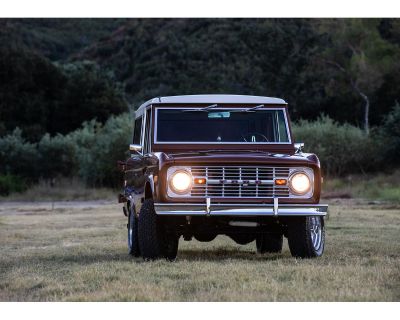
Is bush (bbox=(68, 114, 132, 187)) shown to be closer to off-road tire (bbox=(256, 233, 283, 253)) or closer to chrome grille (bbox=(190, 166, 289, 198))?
off-road tire (bbox=(256, 233, 283, 253))

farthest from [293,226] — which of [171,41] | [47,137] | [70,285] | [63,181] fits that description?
[171,41]

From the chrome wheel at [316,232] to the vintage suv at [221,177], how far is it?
0.01 meters

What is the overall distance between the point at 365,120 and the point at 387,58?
4.95 metres

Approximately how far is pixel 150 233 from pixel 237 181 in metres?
1.32

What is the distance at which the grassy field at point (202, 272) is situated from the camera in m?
9.59

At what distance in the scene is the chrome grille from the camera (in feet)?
41.0

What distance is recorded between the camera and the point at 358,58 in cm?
5747

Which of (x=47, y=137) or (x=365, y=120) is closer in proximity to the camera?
(x=47, y=137)

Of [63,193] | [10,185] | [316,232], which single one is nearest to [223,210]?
[316,232]

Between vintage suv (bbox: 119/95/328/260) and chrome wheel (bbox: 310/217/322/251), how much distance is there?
1 cm

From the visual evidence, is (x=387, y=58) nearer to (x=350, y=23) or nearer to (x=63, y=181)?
(x=350, y=23)

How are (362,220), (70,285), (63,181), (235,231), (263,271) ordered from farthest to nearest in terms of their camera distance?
(63,181)
(362,220)
(235,231)
(263,271)
(70,285)

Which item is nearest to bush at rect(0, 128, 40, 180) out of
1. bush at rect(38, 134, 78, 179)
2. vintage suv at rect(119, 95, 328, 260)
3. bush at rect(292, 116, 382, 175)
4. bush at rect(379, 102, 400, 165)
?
bush at rect(38, 134, 78, 179)
